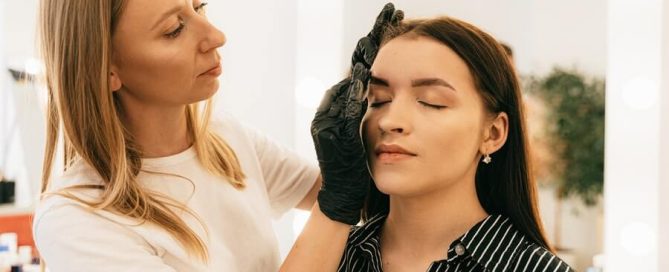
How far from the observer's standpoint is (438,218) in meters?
1.18

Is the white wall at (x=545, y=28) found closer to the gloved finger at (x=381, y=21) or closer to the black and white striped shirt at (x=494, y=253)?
the gloved finger at (x=381, y=21)

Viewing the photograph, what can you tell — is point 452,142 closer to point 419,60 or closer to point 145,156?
point 419,60

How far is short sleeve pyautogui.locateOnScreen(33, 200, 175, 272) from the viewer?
103 cm

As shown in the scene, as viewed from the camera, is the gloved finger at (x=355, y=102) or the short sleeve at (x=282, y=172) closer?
the gloved finger at (x=355, y=102)

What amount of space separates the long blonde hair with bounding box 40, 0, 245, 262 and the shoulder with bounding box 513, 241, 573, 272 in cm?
53

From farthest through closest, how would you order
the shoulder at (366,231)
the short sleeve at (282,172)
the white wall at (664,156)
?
the white wall at (664,156), the short sleeve at (282,172), the shoulder at (366,231)

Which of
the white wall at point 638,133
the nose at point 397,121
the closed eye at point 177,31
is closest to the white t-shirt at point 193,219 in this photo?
the closed eye at point 177,31

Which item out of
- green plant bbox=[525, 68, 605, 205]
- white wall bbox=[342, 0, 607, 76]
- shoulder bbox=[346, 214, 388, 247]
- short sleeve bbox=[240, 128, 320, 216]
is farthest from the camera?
white wall bbox=[342, 0, 607, 76]

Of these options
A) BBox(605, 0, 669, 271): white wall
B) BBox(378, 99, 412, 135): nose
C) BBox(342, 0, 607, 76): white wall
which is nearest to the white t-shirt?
BBox(378, 99, 412, 135): nose

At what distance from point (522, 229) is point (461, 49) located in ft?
1.12

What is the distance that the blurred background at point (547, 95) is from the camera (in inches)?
66.2

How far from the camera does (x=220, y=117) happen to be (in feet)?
4.75

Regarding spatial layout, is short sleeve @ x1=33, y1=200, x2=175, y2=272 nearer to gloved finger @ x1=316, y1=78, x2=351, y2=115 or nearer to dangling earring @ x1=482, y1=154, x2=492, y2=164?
gloved finger @ x1=316, y1=78, x2=351, y2=115

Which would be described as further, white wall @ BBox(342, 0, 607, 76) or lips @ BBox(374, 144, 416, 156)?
white wall @ BBox(342, 0, 607, 76)
